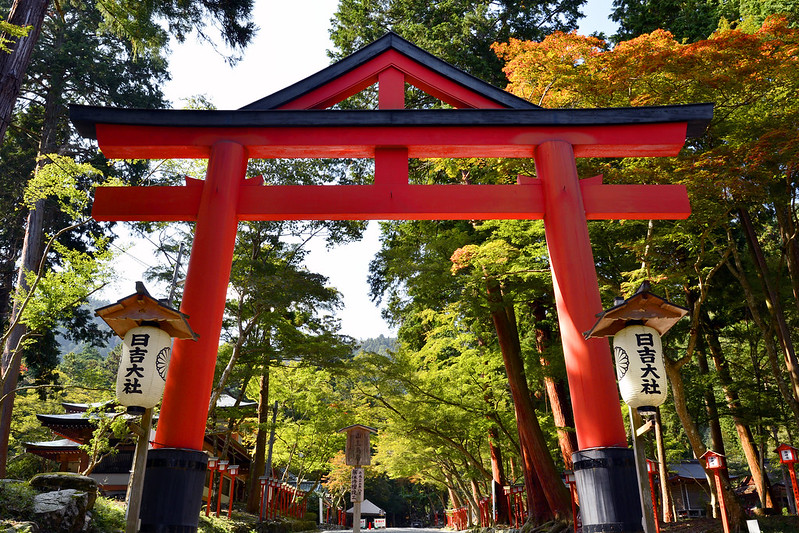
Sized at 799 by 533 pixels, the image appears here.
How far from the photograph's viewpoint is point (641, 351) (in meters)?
4.82

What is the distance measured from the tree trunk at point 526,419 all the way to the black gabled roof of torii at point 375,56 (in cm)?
660

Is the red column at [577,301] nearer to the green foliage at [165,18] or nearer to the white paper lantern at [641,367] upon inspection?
the white paper lantern at [641,367]

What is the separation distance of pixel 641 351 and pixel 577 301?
1.08 metres

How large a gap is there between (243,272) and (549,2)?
38.0 ft

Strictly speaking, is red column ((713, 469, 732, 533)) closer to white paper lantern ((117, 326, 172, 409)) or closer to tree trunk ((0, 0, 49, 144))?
white paper lantern ((117, 326, 172, 409))

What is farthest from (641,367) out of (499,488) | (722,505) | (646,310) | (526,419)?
(499,488)

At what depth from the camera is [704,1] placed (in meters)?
15.3

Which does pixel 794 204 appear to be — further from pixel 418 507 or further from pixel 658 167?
pixel 418 507

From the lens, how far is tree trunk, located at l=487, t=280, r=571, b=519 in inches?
497

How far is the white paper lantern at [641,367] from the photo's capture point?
4.70m

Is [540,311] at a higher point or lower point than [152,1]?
lower

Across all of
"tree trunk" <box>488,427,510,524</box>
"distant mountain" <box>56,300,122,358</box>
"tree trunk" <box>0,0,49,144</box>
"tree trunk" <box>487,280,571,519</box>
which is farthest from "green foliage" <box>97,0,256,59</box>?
"distant mountain" <box>56,300,122,358</box>

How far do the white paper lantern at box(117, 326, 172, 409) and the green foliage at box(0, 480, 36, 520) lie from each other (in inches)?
164

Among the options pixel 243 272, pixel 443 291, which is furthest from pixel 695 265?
pixel 243 272
